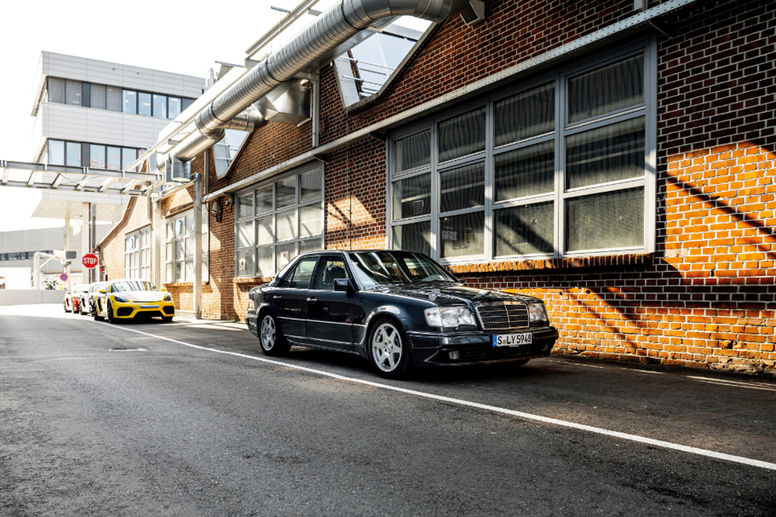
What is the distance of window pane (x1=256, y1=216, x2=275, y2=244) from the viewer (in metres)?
17.9

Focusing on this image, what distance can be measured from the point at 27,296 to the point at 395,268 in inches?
2024

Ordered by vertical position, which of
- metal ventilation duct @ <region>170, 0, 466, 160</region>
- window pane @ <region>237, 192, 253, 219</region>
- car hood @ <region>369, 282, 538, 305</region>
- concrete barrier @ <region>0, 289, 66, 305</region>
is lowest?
concrete barrier @ <region>0, 289, 66, 305</region>

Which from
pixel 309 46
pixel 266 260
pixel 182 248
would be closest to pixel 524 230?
pixel 309 46

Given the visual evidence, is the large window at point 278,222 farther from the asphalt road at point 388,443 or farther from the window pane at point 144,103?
the window pane at point 144,103

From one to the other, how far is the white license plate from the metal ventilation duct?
19.4ft

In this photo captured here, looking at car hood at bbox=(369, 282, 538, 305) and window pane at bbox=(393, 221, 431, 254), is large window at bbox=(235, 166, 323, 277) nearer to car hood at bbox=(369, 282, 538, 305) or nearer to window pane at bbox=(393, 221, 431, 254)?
window pane at bbox=(393, 221, 431, 254)

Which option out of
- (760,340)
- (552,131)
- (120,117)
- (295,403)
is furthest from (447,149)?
(120,117)

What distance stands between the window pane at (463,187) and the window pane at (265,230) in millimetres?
7520

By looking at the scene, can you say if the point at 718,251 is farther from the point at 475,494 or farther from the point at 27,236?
the point at 27,236

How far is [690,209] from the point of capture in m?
7.47

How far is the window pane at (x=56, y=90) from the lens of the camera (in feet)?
138

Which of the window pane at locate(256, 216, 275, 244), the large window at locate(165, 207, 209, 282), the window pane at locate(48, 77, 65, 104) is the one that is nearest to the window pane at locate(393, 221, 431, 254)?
the window pane at locate(256, 216, 275, 244)

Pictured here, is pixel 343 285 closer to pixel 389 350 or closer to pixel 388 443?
pixel 389 350

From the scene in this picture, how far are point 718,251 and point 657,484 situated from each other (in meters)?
4.74
